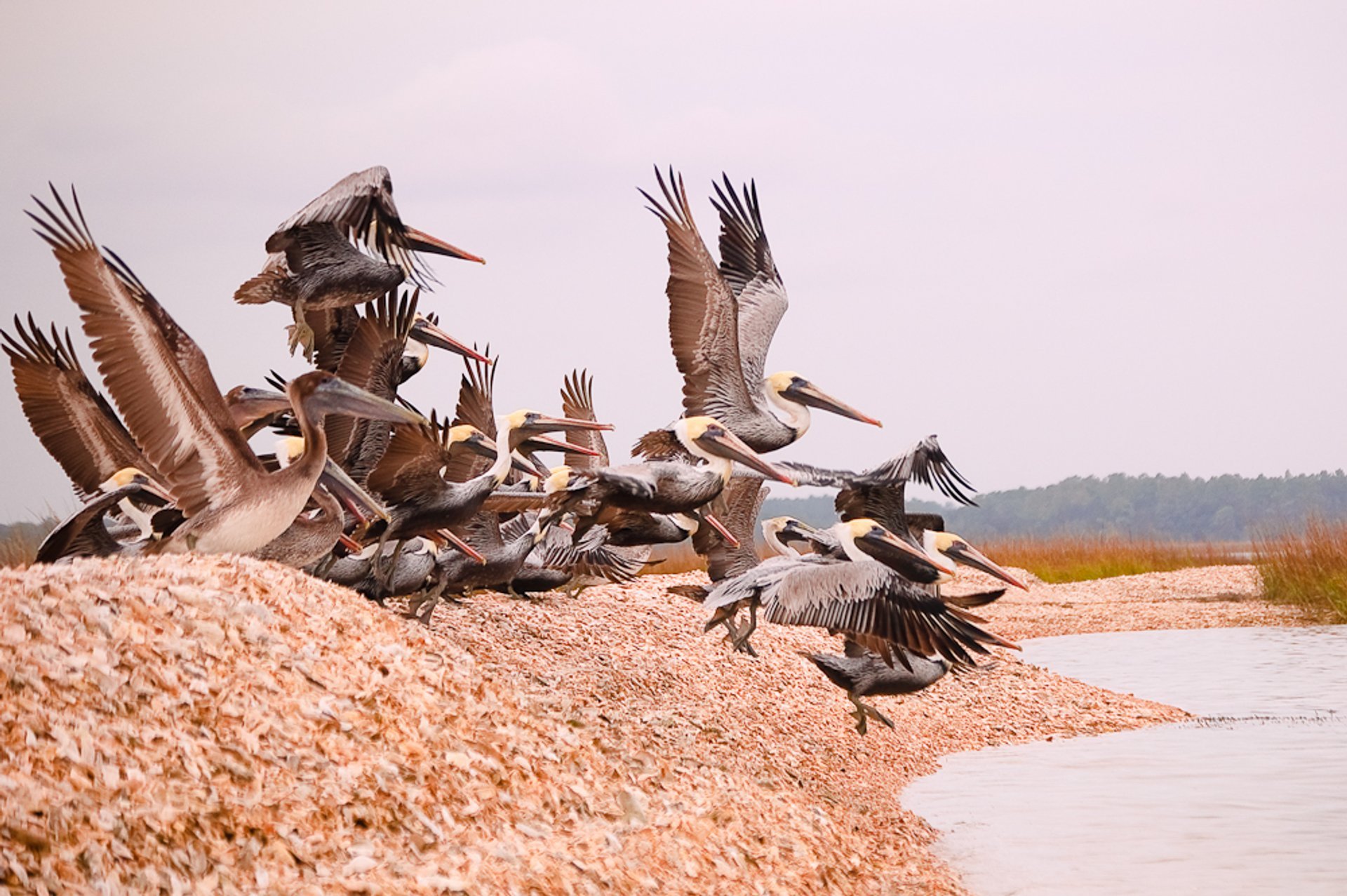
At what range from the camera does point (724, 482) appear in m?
7.09

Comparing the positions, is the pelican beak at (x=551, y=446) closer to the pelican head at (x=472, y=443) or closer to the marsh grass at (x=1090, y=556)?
the pelican head at (x=472, y=443)

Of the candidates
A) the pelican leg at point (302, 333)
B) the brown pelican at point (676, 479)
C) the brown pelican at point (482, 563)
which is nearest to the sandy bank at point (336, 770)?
the brown pelican at point (676, 479)

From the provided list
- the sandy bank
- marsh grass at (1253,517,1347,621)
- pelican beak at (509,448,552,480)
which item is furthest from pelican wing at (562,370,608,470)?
marsh grass at (1253,517,1347,621)

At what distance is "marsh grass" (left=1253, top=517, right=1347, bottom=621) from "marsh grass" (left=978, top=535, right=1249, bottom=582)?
4.82m

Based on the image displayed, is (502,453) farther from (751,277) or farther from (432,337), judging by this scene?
(751,277)

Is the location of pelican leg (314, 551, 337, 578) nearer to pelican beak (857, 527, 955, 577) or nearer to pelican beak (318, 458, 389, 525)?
pelican beak (318, 458, 389, 525)

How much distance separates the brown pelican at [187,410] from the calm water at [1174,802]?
3284 mm

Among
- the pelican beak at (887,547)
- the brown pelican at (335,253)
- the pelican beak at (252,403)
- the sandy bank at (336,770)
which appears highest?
the brown pelican at (335,253)

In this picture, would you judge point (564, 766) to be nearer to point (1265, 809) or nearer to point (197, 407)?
point (197, 407)

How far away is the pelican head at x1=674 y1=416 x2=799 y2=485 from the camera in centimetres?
705

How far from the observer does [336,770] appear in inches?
154

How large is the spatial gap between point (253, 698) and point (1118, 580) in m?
19.5

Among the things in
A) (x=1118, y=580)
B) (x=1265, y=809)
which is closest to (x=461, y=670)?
(x=1265, y=809)

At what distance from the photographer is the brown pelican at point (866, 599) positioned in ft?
19.4
